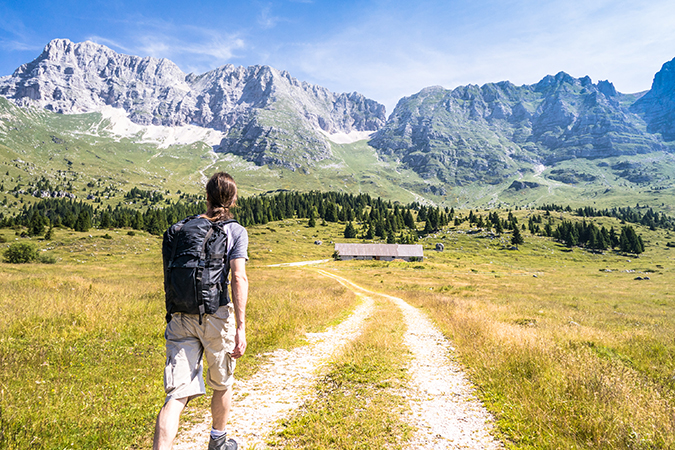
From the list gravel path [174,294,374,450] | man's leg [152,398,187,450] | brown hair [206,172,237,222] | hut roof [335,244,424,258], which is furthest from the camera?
hut roof [335,244,424,258]

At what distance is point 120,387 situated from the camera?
6.67 metres

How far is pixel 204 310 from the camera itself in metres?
4.16

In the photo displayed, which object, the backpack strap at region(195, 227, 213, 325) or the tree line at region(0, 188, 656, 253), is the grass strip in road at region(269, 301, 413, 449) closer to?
the backpack strap at region(195, 227, 213, 325)

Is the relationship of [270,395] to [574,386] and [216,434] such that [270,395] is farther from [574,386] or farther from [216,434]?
[574,386]

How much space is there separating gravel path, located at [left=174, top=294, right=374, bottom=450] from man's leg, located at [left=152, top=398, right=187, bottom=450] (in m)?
1.33

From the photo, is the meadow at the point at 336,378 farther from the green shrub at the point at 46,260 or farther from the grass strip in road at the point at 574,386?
the green shrub at the point at 46,260

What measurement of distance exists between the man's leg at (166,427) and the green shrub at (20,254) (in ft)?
212

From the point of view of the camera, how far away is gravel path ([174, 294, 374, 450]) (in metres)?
5.18

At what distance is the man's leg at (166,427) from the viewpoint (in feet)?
12.2

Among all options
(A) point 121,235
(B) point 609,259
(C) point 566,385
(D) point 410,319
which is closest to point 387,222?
(B) point 609,259

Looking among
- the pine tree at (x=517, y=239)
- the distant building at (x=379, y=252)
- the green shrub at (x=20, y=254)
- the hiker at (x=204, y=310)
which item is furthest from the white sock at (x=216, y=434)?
the pine tree at (x=517, y=239)

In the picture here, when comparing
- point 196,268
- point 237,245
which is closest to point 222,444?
point 196,268

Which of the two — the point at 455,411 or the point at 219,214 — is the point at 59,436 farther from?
the point at 455,411

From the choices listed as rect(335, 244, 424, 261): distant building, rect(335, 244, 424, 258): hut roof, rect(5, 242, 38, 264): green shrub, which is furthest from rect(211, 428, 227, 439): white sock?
rect(335, 244, 424, 258): hut roof
